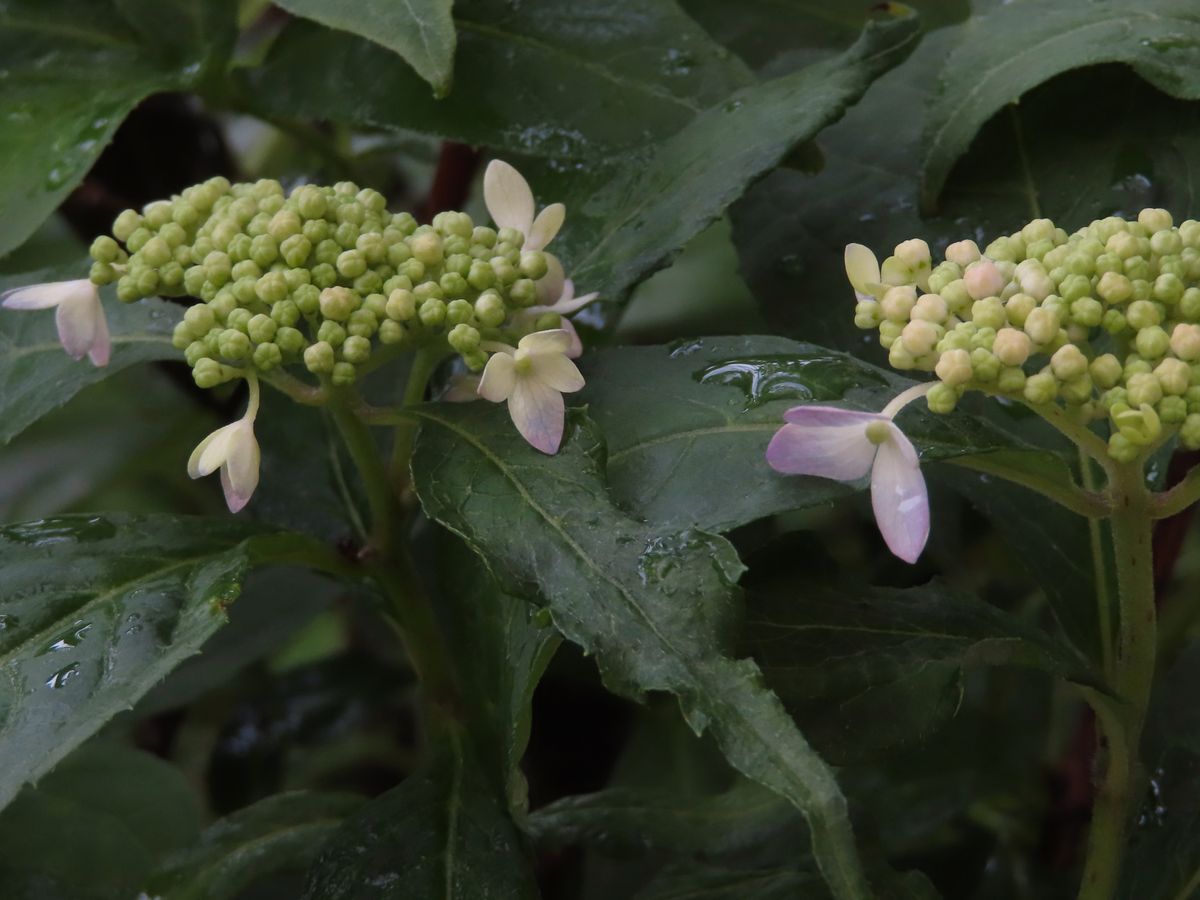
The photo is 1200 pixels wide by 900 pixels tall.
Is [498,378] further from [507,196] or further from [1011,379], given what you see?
[1011,379]

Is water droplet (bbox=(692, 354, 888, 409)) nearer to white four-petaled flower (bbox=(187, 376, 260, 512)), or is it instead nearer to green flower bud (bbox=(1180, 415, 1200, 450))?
green flower bud (bbox=(1180, 415, 1200, 450))

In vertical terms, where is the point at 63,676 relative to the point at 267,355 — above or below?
below

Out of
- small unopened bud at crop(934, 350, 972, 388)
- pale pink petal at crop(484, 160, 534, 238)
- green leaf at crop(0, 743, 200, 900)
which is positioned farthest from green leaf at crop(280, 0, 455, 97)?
green leaf at crop(0, 743, 200, 900)

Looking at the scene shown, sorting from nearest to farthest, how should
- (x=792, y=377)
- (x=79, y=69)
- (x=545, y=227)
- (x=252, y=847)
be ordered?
1. (x=792, y=377)
2. (x=545, y=227)
3. (x=252, y=847)
4. (x=79, y=69)

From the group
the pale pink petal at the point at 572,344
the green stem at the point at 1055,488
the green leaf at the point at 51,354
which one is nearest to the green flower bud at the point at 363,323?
the pale pink petal at the point at 572,344

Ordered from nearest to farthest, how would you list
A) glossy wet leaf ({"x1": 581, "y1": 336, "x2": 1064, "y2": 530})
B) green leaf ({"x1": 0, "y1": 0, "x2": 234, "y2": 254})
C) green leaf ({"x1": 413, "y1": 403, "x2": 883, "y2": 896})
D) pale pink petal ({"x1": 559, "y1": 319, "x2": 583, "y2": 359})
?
green leaf ({"x1": 413, "y1": 403, "x2": 883, "y2": 896}) < glossy wet leaf ({"x1": 581, "y1": 336, "x2": 1064, "y2": 530}) < pale pink petal ({"x1": 559, "y1": 319, "x2": 583, "y2": 359}) < green leaf ({"x1": 0, "y1": 0, "x2": 234, "y2": 254})

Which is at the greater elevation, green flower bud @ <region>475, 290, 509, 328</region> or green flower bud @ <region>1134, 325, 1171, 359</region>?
green flower bud @ <region>1134, 325, 1171, 359</region>

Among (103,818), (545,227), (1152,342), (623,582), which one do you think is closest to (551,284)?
(545,227)
